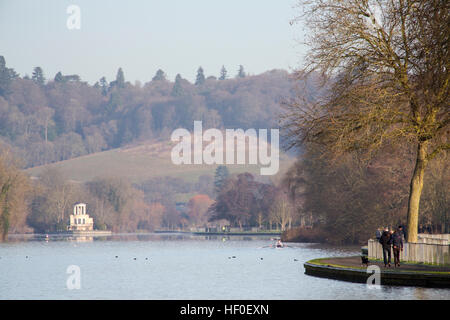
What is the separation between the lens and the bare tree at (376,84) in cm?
4788

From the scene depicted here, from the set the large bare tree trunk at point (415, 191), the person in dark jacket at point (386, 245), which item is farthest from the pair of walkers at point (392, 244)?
the large bare tree trunk at point (415, 191)

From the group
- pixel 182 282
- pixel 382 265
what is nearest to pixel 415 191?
pixel 382 265

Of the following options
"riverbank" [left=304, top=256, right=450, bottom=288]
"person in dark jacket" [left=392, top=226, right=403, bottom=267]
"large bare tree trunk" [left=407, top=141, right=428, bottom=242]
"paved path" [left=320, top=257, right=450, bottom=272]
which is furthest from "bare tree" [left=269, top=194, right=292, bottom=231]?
"person in dark jacket" [left=392, top=226, right=403, bottom=267]

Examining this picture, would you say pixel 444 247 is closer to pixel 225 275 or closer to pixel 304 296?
pixel 304 296

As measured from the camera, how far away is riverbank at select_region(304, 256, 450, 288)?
40750 mm

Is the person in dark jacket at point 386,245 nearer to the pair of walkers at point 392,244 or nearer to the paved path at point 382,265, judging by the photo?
the pair of walkers at point 392,244

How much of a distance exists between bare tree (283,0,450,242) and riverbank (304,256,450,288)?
5.44 meters

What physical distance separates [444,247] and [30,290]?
74.0 feet

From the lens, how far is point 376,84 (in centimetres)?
4869

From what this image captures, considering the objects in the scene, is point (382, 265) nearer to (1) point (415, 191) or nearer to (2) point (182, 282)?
(1) point (415, 191)

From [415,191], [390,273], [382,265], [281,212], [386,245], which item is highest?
[281,212]

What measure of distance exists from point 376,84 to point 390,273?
38.8 feet

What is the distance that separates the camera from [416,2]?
46.6 meters

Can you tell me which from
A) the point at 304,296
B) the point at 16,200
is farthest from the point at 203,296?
the point at 16,200
